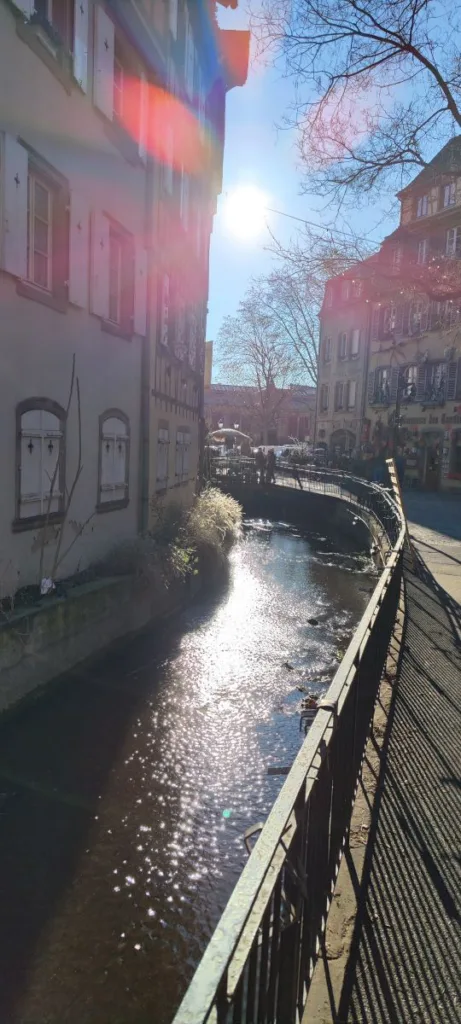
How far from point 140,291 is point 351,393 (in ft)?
98.2

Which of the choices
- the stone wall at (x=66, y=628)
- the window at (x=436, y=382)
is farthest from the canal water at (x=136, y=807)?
the window at (x=436, y=382)

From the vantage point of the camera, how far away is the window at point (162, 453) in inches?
512

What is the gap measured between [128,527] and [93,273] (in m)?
4.11

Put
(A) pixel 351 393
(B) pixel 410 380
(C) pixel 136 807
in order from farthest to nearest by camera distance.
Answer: (A) pixel 351 393
(B) pixel 410 380
(C) pixel 136 807

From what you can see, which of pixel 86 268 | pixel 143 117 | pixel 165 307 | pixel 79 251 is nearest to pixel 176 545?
pixel 165 307

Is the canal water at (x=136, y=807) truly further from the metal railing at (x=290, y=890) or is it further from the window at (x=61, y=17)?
the window at (x=61, y=17)

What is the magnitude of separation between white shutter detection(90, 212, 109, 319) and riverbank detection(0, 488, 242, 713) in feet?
11.4

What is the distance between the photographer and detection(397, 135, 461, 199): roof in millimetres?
9847

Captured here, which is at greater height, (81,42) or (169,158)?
(169,158)

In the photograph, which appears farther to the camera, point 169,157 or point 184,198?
point 184,198

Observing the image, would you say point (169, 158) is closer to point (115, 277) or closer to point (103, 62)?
point (115, 277)

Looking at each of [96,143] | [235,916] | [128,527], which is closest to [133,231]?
[96,143]

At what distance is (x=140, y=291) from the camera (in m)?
10.8

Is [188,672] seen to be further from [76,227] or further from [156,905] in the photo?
[76,227]
